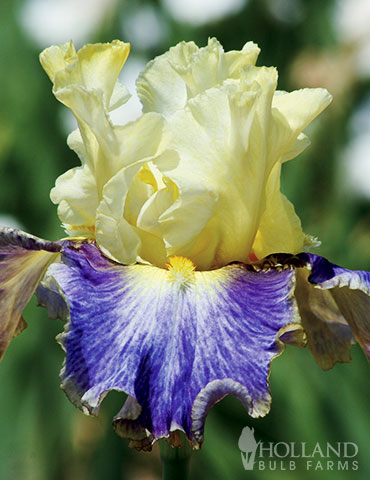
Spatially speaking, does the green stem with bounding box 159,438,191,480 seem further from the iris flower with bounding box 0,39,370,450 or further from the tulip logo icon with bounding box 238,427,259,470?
the tulip logo icon with bounding box 238,427,259,470

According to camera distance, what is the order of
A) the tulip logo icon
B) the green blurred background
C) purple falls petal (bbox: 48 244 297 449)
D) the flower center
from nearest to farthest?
purple falls petal (bbox: 48 244 297 449)
the flower center
the tulip logo icon
the green blurred background

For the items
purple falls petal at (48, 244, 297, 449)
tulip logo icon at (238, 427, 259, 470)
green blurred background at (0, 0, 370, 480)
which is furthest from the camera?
green blurred background at (0, 0, 370, 480)

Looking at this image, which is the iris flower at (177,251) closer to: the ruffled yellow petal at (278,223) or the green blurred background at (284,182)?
the ruffled yellow petal at (278,223)

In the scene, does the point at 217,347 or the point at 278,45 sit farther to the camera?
the point at 278,45

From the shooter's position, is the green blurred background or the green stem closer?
the green stem

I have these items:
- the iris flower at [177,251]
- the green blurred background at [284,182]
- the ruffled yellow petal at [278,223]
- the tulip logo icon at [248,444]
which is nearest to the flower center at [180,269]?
the iris flower at [177,251]

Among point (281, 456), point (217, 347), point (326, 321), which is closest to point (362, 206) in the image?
point (281, 456)

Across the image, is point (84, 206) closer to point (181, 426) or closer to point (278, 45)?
point (181, 426)

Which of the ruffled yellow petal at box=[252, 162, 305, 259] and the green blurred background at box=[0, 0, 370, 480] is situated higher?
the ruffled yellow petal at box=[252, 162, 305, 259]

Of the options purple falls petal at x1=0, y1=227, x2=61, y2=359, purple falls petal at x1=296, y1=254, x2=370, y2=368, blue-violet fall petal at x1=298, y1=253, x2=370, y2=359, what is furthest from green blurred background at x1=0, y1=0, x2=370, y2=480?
purple falls petal at x1=0, y1=227, x2=61, y2=359
